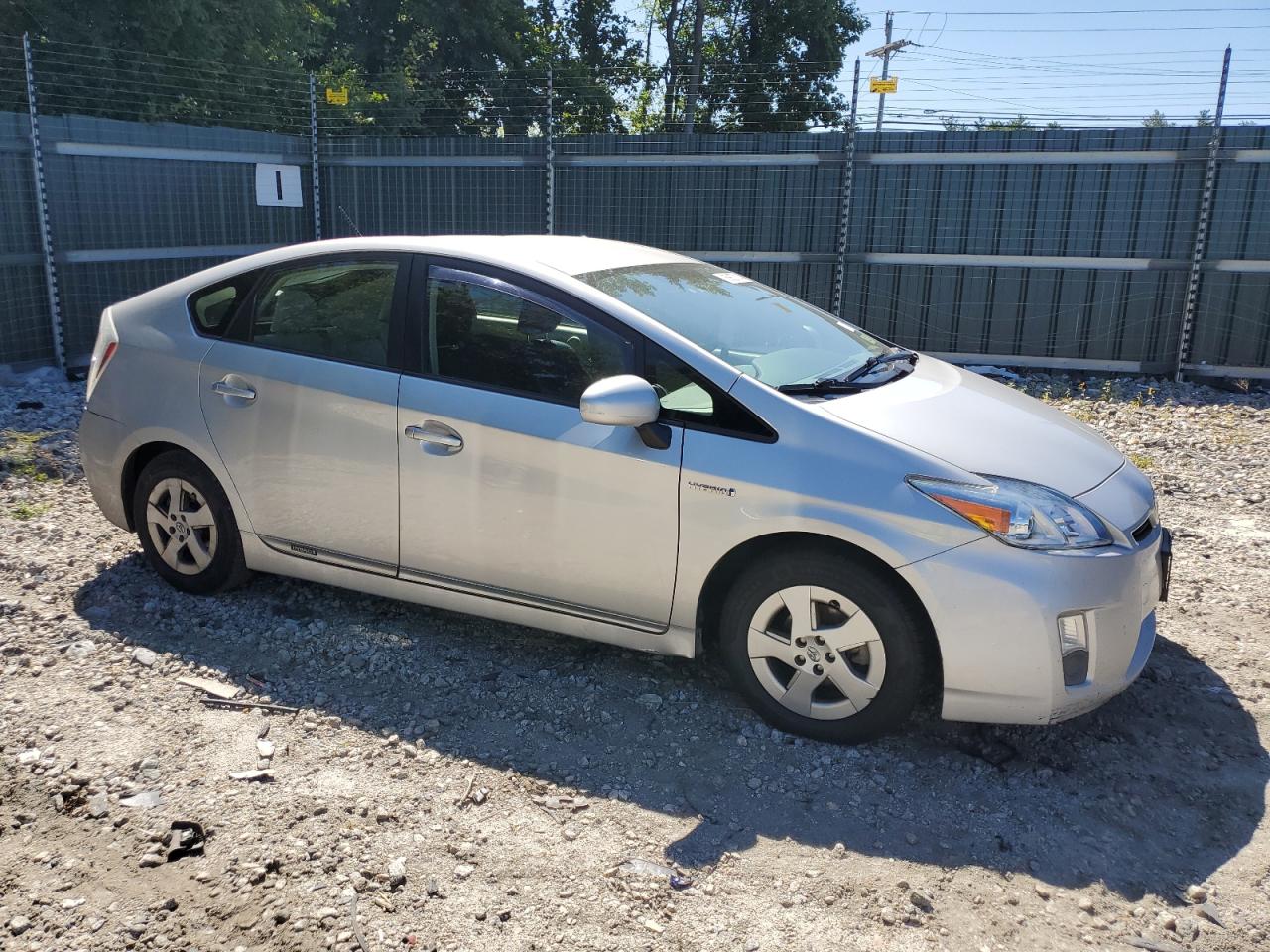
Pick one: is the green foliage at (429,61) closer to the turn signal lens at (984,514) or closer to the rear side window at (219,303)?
the rear side window at (219,303)

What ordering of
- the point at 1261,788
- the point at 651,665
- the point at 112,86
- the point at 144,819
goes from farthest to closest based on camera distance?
1. the point at 112,86
2. the point at 651,665
3. the point at 1261,788
4. the point at 144,819

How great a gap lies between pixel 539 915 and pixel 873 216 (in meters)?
9.66

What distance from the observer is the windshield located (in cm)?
391

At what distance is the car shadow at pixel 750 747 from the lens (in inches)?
125

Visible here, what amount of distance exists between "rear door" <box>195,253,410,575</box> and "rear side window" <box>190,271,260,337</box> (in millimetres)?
51

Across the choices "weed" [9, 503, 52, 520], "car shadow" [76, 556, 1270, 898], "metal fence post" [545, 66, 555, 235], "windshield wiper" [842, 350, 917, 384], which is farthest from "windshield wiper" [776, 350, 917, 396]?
"metal fence post" [545, 66, 555, 235]

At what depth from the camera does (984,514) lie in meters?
3.31

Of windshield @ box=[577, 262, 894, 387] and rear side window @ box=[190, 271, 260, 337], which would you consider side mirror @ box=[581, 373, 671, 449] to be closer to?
windshield @ box=[577, 262, 894, 387]

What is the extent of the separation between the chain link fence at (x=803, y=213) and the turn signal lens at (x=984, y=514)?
7853mm

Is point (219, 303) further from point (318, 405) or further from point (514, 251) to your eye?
point (514, 251)

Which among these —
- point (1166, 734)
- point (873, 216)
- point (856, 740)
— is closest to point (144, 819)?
point (856, 740)

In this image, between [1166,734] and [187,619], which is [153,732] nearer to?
[187,619]

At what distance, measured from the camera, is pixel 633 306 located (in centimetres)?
390

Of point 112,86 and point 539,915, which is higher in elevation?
point 112,86
